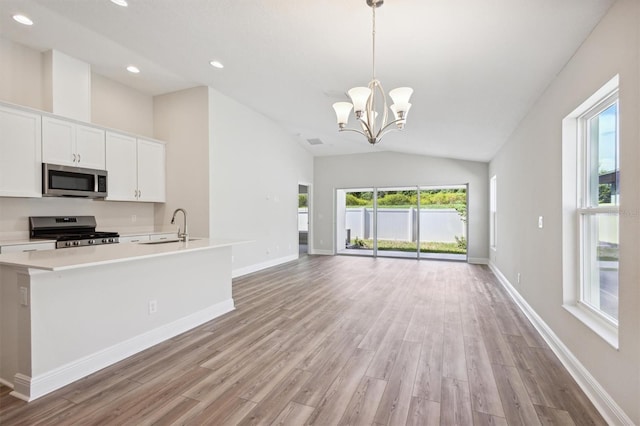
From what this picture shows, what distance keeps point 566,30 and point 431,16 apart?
90 cm

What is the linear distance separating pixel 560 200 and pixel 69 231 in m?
5.81

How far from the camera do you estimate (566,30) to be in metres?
2.04

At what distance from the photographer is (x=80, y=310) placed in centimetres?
222

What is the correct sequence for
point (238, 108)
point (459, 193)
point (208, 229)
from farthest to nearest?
point (459, 193)
point (238, 108)
point (208, 229)

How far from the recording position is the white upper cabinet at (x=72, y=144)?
147 inches

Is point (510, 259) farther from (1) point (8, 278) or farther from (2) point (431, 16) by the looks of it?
(1) point (8, 278)

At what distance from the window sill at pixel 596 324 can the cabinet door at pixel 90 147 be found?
18.7 ft

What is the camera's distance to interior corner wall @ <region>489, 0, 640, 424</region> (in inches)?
61.8

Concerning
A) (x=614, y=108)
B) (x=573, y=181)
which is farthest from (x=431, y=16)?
(x=573, y=181)

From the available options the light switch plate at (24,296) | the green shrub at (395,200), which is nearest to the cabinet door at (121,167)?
the light switch plate at (24,296)

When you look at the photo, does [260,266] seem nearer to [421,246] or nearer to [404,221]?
[404,221]

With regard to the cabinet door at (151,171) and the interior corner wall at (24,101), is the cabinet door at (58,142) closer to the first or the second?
the interior corner wall at (24,101)

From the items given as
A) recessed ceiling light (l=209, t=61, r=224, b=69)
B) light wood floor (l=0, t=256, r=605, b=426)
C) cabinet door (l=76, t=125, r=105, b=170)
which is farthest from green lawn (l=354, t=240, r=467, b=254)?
cabinet door (l=76, t=125, r=105, b=170)

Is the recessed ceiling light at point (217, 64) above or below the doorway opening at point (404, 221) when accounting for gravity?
above
